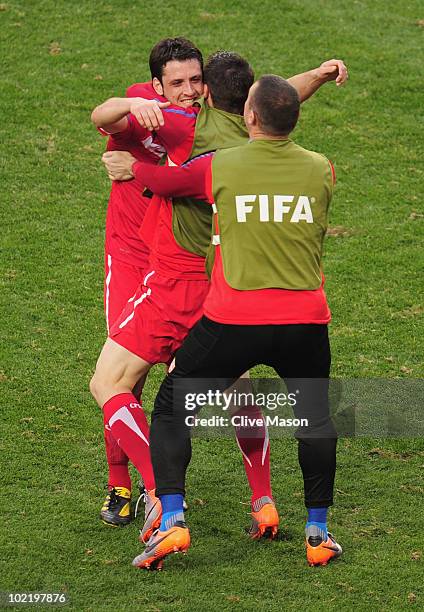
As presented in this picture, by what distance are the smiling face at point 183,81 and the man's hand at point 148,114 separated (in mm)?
623

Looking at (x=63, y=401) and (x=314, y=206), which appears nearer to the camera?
(x=314, y=206)

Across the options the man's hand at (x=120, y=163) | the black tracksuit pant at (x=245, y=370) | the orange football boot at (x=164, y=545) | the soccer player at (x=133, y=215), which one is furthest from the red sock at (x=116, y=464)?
the man's hand at (x=120, y=163)

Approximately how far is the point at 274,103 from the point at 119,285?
1.56m

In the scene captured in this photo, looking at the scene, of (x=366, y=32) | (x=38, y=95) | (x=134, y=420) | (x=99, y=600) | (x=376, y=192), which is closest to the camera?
(x=99, y=600)

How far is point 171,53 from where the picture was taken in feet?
19.8

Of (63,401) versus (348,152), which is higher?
(348,152)

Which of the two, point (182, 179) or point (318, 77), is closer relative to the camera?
point (182, 179)

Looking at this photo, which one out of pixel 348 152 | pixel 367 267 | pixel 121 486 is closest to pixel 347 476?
pixel 121 486

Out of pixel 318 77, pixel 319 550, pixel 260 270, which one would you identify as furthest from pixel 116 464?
pixel 318 77

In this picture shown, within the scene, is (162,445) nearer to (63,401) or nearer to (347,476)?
(347,476)

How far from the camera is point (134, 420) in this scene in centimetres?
589

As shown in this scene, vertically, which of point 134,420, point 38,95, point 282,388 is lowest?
point 282,388

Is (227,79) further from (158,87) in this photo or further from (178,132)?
(158,87)

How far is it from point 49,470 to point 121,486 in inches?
22.0
